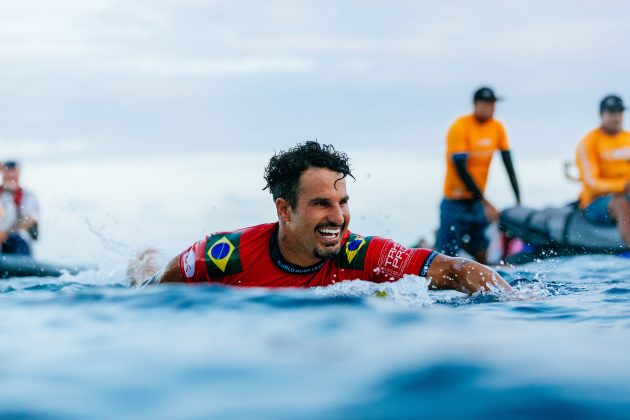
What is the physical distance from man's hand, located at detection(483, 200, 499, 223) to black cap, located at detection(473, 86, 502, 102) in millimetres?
1228

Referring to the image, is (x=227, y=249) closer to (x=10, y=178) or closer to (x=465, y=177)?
(x=465, y=177)

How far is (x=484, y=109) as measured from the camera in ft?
29.9

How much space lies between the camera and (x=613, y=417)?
1819 mm

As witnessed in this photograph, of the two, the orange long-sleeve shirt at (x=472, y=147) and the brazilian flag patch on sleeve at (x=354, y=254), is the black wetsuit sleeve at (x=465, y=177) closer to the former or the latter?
the orange long-sleeve shirt at (x=472, y=147)

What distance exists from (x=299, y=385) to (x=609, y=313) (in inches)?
109

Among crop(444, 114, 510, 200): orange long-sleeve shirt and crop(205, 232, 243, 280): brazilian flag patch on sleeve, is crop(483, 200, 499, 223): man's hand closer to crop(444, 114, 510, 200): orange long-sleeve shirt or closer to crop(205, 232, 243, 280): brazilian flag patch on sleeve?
crop(444, 114, 510, 200): orange long-sleeve shirt

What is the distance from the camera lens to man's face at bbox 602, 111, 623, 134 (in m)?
9.83

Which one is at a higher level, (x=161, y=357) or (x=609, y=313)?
(x=161, y=357)

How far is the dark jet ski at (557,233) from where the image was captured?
10719mm

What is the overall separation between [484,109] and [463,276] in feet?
15.9

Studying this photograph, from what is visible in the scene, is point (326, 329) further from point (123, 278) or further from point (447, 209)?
point (447, 209)

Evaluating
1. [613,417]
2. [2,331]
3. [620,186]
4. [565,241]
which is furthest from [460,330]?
[565,241]

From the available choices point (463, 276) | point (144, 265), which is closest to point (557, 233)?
point (144, 265)

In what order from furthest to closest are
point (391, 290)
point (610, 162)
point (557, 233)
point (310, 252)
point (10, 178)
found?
point (557, 233)
point (10, 178)
point (610, 162)
point (310, 252)
point (391, 290)
